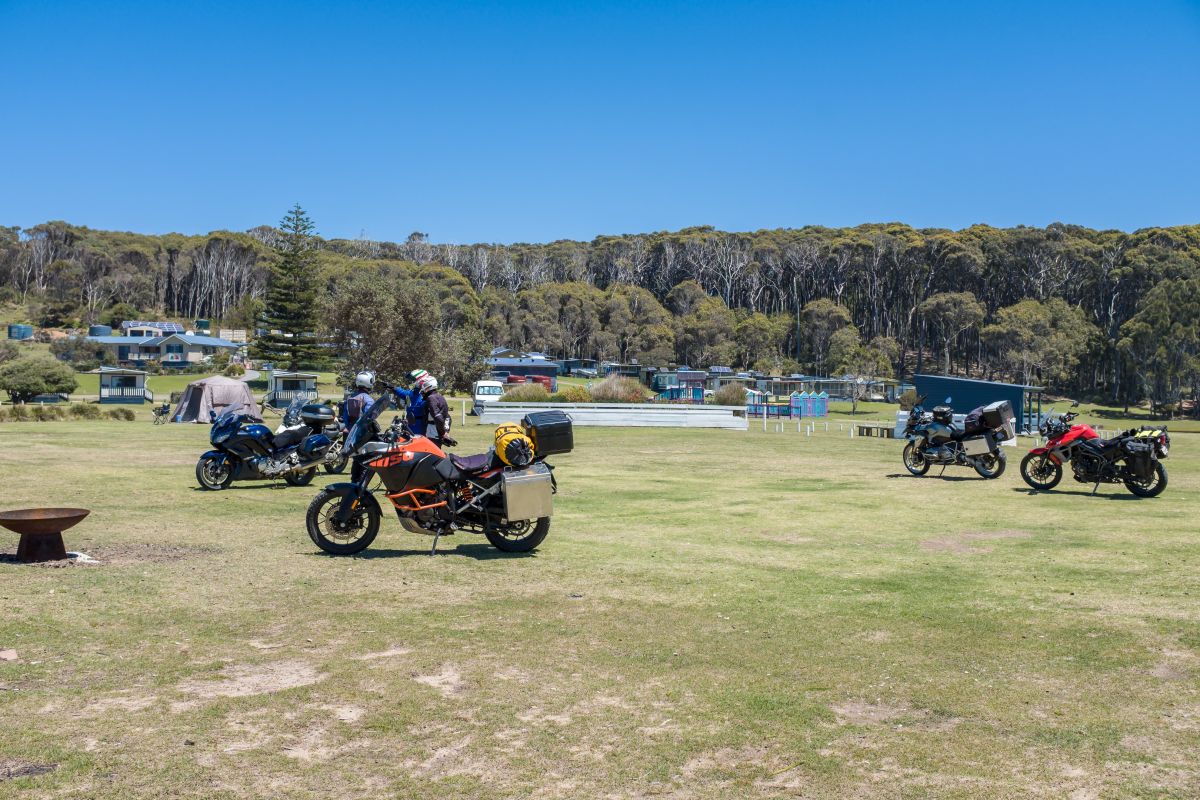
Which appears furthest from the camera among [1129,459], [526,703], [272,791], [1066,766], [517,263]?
[517,263]

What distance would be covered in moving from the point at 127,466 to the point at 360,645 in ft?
43.4

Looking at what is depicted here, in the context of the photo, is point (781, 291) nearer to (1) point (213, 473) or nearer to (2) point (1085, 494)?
(2) point (1085, 494)

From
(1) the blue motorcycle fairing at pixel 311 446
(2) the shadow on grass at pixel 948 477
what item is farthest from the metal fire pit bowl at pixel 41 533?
(2) the shadow on grass at pixel 948 477

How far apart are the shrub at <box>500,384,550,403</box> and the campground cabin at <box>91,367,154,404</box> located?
27.4 metres

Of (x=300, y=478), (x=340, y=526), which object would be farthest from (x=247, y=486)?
(x=340, y=526)

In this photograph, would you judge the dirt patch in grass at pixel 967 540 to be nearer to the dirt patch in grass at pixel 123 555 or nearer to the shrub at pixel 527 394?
the dirt patch in grass at pixel 123 555

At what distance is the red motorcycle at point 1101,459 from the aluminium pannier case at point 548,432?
9525 mm

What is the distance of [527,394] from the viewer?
134 ft

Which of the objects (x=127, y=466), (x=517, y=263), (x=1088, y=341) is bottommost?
(x=127, y=466)

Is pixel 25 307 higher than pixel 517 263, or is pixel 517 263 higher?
pixel 517 263

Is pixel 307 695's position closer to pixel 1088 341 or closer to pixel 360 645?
pixel 360 645

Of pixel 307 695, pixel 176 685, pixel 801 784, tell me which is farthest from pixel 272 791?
pixel 801 784

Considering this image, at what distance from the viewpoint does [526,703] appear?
5.67 meters

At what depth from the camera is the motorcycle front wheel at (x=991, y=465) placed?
18281 millimetres
